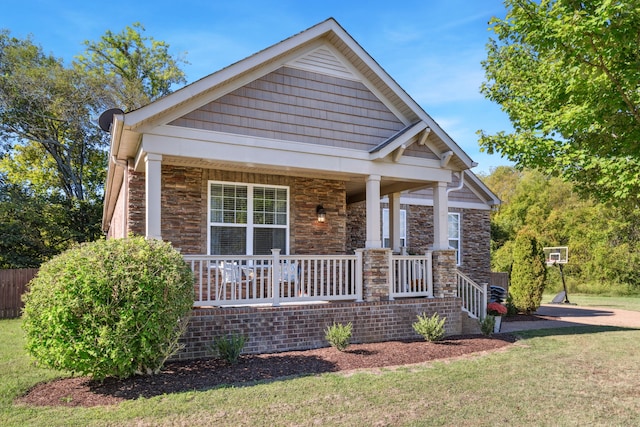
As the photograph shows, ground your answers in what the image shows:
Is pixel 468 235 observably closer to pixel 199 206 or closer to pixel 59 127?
pixel 199 206

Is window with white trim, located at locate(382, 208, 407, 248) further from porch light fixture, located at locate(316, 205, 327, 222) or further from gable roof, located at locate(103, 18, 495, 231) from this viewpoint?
porch light fixture, located at locate(316, 205, 327, 222)

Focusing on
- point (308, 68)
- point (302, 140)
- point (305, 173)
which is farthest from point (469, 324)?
point (308, 68)

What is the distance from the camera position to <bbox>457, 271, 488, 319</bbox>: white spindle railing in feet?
34.6

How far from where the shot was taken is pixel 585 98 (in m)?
7.62

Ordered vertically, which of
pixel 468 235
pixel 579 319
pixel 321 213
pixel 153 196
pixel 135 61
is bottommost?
pixel 579 319

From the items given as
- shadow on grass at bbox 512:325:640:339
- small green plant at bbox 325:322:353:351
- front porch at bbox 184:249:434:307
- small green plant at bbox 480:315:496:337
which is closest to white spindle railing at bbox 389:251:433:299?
front porch at bbox 184:249:434:307

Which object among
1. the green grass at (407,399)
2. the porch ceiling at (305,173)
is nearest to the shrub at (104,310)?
the green grass at (407,399)

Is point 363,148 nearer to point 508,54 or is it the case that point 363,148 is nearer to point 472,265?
point 508,54

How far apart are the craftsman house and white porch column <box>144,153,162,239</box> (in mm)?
17

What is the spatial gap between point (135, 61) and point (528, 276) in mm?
27371

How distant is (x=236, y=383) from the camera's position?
590 cm

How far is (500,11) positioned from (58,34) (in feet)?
82.7

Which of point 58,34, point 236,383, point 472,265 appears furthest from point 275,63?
point 58,34

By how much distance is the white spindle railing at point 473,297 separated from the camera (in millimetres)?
10539
